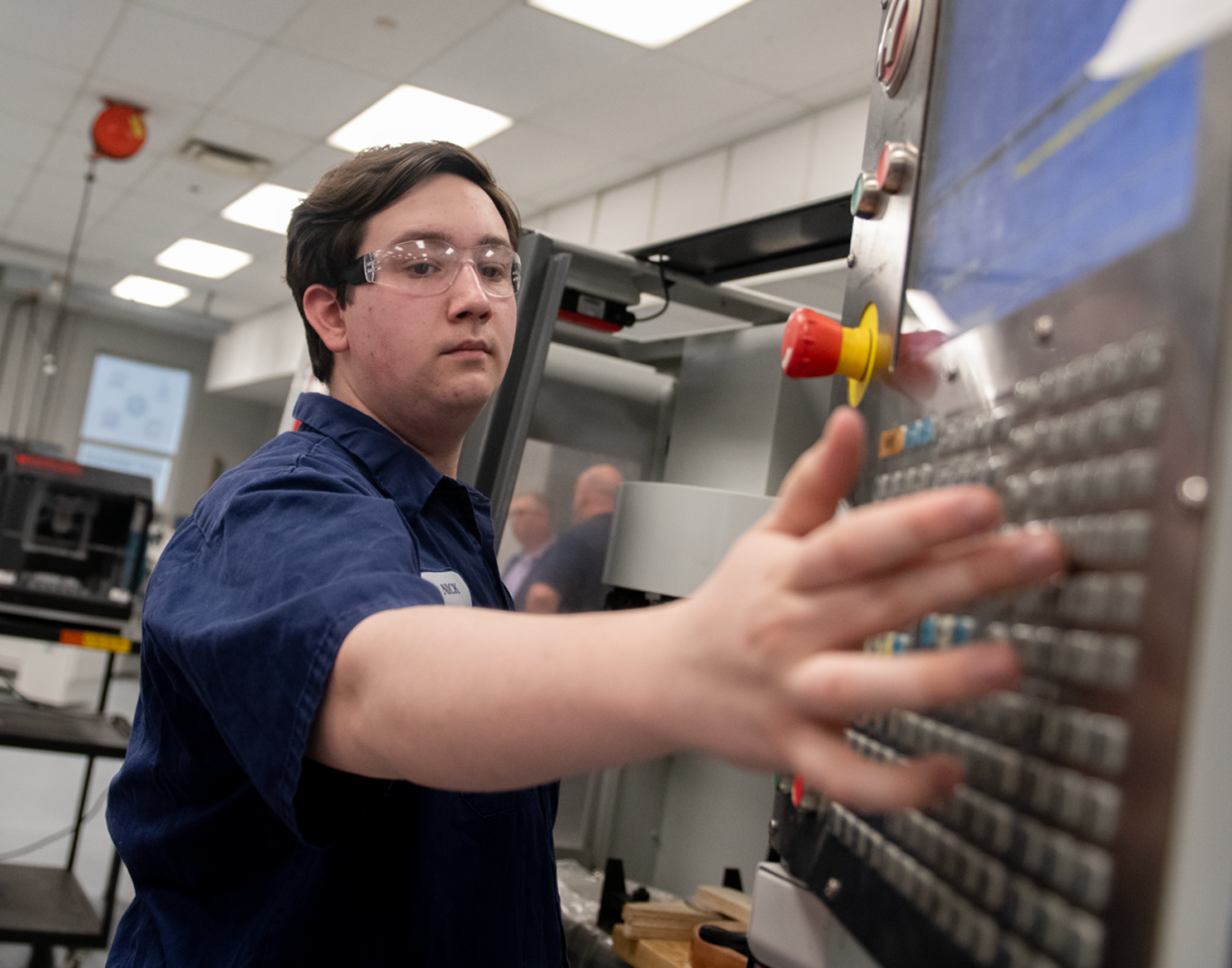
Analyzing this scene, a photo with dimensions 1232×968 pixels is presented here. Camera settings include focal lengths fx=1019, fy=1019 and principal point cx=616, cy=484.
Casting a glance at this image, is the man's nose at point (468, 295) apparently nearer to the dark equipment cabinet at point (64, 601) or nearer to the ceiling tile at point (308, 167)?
the dark equipment cabinet at point (64, 601)

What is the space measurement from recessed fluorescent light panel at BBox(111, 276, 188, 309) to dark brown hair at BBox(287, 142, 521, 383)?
8.03 m

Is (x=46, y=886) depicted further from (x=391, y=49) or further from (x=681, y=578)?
(x=391, y=49)

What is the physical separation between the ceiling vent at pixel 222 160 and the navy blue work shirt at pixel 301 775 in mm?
4813

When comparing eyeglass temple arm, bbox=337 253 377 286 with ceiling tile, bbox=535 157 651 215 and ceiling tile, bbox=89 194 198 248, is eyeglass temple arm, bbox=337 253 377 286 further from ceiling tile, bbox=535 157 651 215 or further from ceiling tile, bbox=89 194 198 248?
ceiling tile, bbox=89 194 198 248

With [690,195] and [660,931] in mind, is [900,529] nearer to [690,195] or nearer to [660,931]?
[660,931]

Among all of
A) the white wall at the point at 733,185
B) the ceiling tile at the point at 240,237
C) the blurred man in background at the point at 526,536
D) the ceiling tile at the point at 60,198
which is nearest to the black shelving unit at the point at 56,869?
the blurred man in background at the point at 526,536

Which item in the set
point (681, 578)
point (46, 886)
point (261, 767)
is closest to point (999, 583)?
point (261, 767)

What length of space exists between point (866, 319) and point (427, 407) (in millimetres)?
441

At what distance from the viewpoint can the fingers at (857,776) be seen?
0.33m

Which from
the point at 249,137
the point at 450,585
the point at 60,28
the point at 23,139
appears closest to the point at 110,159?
the point at 23,139

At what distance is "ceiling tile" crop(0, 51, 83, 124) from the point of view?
447 centimetres

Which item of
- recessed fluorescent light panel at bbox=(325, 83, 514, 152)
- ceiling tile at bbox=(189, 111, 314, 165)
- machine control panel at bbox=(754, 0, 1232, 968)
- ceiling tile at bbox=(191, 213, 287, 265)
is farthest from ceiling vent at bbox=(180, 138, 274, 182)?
machine control panel at bbox=(754, 0, 1232, 968)

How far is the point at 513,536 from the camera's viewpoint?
80.0 inches

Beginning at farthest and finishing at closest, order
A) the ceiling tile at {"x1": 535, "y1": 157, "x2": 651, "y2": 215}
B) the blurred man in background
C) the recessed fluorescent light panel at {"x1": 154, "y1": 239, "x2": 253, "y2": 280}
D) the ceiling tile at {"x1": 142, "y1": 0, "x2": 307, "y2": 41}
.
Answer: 1. the recessed fluorescent light panel at {"x1": 154, "y1": 239, "x2": 253, "y2": 280}
2. the ceiling tile at {"x1": 535, "y1": 157, "x2": 651, "y2": 215}
3. the ceiling tile at {"x1": 142, "y1": 0, "x2": 307, "y2": 41}
4. the blurred man in background
